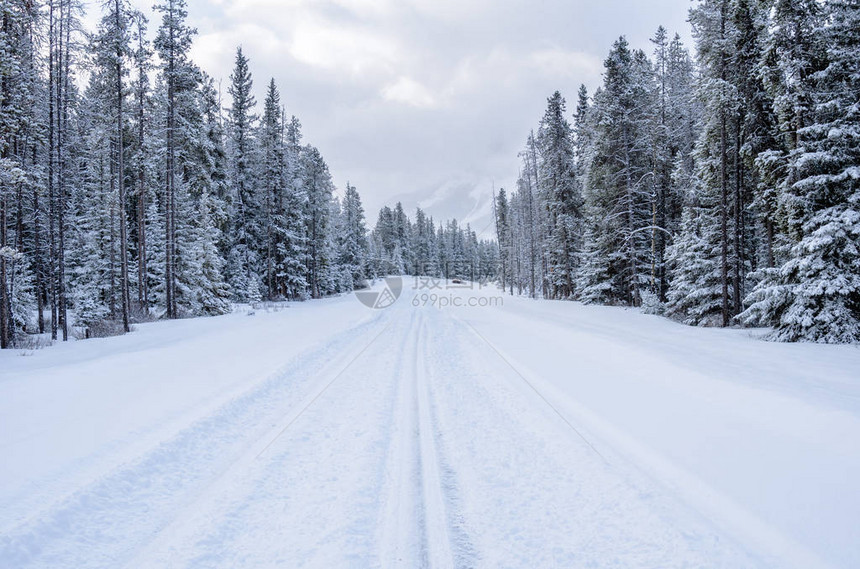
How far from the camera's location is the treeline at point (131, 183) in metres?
15.5

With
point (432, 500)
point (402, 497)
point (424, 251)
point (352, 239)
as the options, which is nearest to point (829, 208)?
point (432, 500)

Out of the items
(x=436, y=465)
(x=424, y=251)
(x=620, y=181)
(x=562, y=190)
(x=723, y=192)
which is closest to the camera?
(x=436, y=465)

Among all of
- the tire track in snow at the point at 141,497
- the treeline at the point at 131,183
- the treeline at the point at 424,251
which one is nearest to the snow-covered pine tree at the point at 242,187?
the treeline at the point at 131,183

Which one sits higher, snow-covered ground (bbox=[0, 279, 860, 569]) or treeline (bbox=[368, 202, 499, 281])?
treeline (bbox=[368, 202, 499, 281])

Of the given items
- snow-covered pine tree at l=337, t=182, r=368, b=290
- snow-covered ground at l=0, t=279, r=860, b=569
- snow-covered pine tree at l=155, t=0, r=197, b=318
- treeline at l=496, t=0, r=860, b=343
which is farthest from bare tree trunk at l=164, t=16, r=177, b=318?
snow-covered pine tree at l=337, t=182, r=368, b=290

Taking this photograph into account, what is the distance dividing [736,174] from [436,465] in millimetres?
19295

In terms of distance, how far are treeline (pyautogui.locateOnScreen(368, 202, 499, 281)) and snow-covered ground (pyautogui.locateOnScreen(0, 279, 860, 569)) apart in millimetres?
78122

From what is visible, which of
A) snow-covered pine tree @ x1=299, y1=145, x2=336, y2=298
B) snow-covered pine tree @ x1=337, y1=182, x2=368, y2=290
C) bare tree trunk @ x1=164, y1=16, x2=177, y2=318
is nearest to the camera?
bare tree trunk @ x1=164, y1=16, x2=177, y2=318

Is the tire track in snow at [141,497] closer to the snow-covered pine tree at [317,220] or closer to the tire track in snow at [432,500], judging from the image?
the tire track in snow at [432,500]

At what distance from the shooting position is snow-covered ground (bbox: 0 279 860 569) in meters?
3.12

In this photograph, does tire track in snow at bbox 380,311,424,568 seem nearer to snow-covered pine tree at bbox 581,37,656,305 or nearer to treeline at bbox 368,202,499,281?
snow-covered pine tree at bbox 581,37,656,305

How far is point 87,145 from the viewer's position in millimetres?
26797

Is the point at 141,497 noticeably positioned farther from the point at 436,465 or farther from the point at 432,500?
the point at 436,465

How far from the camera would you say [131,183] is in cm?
2811
